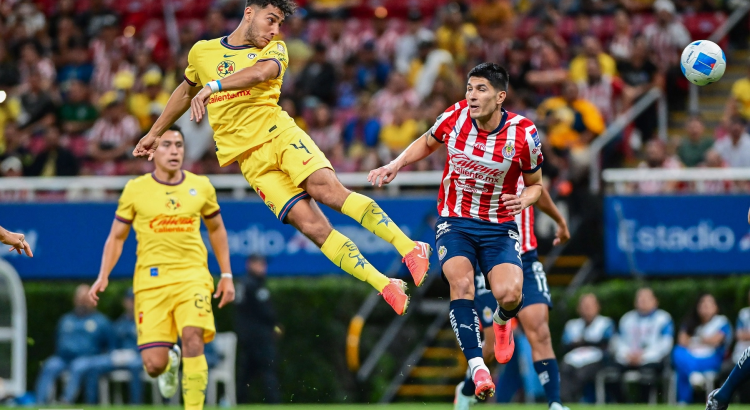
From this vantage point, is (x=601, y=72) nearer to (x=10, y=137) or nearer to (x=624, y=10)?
(x=624, y=10)

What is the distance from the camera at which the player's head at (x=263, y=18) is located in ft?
30.9

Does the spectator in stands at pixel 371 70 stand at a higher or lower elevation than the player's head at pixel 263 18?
higher

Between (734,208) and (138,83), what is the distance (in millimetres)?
10624

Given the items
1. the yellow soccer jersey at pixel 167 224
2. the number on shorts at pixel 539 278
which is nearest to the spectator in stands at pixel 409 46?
the yellow soccer jersey at pixel 167 224

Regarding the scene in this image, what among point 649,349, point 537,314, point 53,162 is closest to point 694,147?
point 649,349

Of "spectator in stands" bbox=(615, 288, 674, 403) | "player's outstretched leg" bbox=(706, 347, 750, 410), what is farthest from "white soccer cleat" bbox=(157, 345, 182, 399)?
"spectator in stands" bbox=(615, 288, 674, 403)

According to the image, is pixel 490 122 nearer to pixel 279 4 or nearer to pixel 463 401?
pixel 279 4

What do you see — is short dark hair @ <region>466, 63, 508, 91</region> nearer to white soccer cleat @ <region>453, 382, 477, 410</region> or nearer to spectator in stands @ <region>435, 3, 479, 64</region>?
white soccer cleat @ <region>453, 382, 477, 410</region>

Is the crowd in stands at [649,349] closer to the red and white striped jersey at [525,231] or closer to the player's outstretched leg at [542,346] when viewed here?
the red and white striped jersey at [525,231]

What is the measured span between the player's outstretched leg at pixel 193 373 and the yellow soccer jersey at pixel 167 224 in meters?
0.76

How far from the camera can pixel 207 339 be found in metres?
11.1

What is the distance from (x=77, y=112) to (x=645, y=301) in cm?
1068

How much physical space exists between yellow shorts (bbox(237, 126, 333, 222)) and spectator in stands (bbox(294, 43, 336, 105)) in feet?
32.1

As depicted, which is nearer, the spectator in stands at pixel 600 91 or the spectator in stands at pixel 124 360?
the spectator in stands at pixel 124 360
